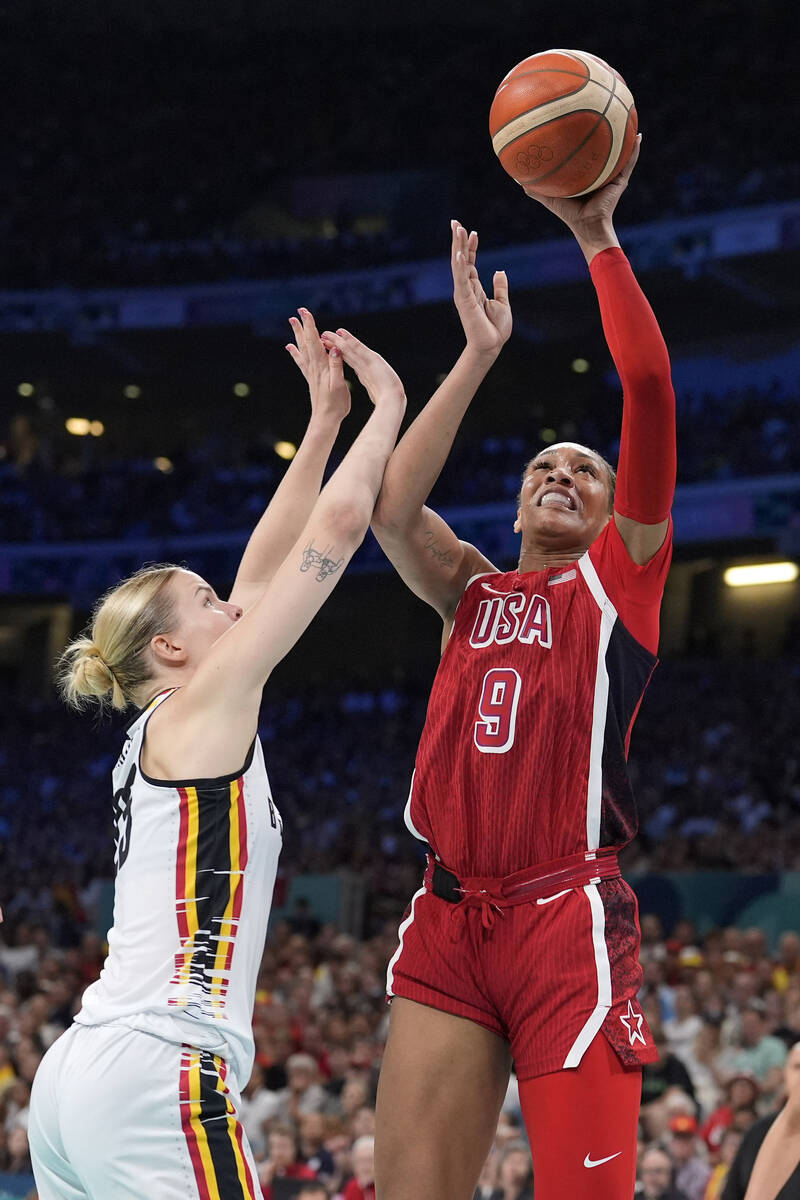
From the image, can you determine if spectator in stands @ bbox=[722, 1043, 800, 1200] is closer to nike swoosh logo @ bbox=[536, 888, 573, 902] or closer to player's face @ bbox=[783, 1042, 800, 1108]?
player's face @ bbox=[783, 1042, 800, 1108]

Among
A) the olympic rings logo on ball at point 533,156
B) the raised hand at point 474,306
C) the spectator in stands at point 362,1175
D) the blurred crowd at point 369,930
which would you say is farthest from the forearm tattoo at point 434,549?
the spectator in stands at point 362,1175

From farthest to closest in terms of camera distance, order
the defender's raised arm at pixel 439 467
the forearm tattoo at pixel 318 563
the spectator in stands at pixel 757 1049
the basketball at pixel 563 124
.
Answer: the spectator in stands at pixel 757 1049, the defender's raised arm at pixel 439 467, the basketball at pixel 563 124, the forearm tattoo at pixel 318 563

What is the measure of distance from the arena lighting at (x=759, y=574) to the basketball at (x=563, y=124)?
22.8 metres

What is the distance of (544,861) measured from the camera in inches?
140

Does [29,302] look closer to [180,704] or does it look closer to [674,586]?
[674,586]

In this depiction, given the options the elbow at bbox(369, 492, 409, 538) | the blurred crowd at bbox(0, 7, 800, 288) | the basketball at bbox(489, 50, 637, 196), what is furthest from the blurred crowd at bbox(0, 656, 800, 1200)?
the blurred crowd at bbox(0, 7, 800, 288)

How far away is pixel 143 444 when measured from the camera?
32219 mm

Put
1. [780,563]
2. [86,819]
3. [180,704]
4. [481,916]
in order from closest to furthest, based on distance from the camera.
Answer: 1. [180,704]
2. [481,916]
3. [86,819]
4. [780,563]

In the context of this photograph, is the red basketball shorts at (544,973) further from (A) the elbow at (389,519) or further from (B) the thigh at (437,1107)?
(A) the elbow at (389,519)

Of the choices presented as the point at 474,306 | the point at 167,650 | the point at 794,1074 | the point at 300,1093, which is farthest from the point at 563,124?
the point at 300,1093

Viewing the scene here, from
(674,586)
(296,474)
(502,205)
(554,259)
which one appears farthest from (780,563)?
(296,474)

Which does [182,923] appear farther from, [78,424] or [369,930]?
[78,424]

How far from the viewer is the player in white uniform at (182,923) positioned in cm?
291

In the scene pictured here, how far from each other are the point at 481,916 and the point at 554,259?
22649mm
